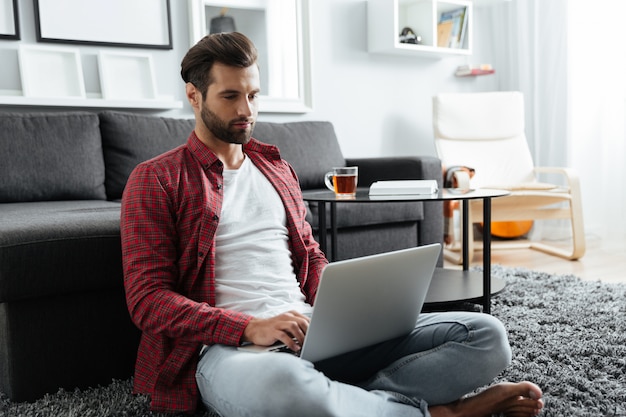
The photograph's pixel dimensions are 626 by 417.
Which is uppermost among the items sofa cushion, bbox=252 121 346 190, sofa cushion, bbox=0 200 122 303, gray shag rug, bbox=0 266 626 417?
sofa cushion, bbox=252 121 346 190

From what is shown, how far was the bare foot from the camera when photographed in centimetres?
130

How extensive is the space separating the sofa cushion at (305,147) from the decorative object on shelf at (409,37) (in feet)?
3.17

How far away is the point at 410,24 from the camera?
13.1ft

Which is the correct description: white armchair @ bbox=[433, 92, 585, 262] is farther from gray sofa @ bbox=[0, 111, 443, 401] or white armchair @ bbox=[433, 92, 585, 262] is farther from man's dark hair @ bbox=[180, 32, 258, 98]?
man's dark hair @ bbox=[180, 32, 258, 98]

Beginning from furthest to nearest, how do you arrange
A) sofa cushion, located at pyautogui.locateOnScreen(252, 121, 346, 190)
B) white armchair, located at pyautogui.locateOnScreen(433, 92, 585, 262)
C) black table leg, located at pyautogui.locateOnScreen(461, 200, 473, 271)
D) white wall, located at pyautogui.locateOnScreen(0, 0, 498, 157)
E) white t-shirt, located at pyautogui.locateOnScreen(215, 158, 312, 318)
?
white armchair, located at pyautogui.locateOnScreen(433, 92, 585, 262) → white wall, located at pyautogui.locateOnScreen(0, 0, 498, 157) → sofa cushion, located at pyautogui.locateOnScreen(252, 121, 346, 190) → black table leg, located at pyautogui.locateOnScreen(461, 200, 473, 271) → white t-shirt, located at pyautogui.locateOnScreen(215, 158, 312, 318)

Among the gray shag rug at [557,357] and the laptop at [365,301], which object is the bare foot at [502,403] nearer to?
the gray shag rug at [557,357]

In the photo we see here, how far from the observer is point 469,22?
4.02 meters

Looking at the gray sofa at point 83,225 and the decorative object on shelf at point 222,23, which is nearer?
the gray sofa at point 83,225

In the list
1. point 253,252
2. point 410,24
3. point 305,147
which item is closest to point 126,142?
point 305,147

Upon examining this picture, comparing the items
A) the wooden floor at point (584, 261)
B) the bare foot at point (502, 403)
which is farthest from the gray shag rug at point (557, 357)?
the wooden floor at point (584, 261)

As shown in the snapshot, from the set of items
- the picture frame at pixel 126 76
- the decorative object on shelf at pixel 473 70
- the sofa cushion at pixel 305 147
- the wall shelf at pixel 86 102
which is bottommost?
the sofa cushion at pixel 305 147

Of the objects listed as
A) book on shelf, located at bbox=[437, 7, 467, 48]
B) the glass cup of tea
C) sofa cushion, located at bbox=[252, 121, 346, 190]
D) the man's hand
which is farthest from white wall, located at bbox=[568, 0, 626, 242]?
the man's hand

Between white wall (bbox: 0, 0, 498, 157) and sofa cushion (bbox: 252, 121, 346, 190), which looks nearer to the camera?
sofa cushion (bbox: 252, 121, 346, 190)

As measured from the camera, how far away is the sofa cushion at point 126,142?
2549 mm
